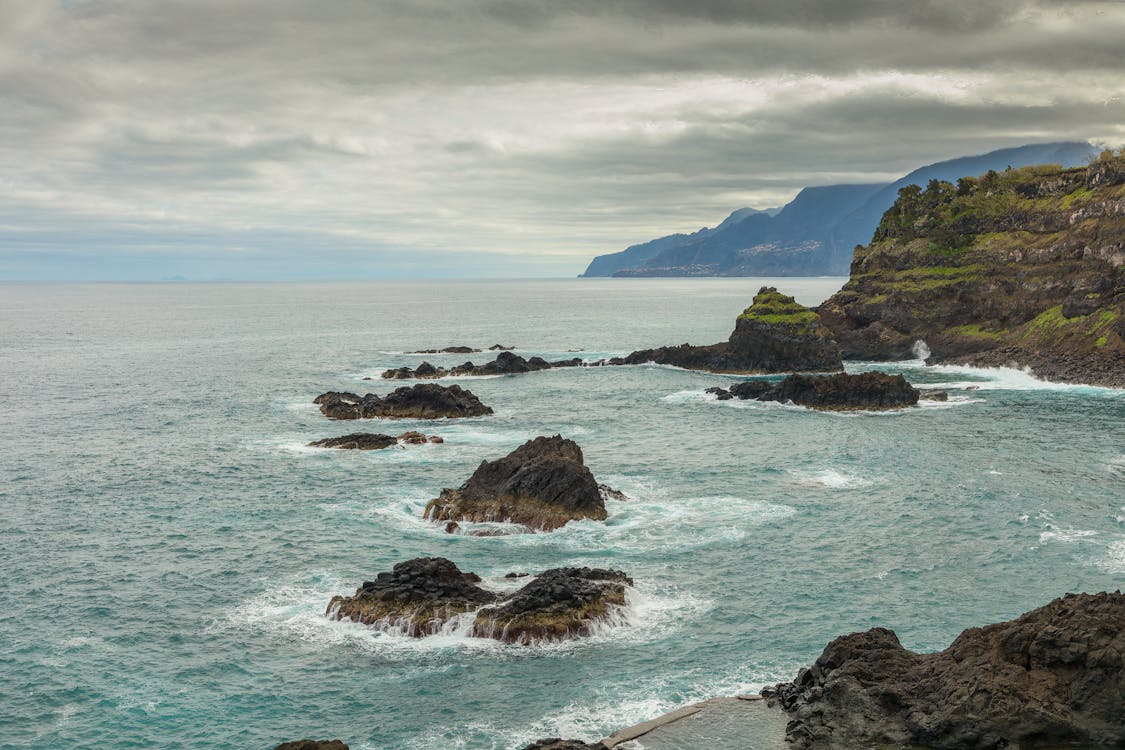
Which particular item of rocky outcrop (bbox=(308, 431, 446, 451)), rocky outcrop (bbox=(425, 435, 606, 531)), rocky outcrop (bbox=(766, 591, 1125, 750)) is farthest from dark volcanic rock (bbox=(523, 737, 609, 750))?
rocky outcrop (bbox=(308, 431, 446, 451))

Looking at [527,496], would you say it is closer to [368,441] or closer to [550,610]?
[550,610]

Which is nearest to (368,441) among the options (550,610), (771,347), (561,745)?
(550,610)

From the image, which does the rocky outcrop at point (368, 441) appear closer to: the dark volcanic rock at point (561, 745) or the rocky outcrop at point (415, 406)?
the rocky outcrop at point (415, 406)

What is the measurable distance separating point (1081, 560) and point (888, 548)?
32.5 feet

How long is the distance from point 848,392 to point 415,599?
7232 centimetres

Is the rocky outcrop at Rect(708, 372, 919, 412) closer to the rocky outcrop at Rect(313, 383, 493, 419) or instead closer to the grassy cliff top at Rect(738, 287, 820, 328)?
the grassy cliff top at Rect(738, 287, 820, 328)

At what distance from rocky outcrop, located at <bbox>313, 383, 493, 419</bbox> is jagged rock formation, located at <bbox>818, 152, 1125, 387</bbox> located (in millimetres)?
74669

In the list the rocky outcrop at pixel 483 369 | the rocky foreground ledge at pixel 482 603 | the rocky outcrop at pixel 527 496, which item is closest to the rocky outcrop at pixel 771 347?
the rocky outcrop at pixel 483 369

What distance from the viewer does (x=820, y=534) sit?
185 ft

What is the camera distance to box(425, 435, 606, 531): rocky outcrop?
195ft

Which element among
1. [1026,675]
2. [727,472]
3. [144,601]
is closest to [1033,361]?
[727,472]

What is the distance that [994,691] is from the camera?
28969 millimetres

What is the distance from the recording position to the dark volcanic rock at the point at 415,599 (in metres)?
42.9

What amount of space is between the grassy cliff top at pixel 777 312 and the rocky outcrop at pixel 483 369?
28.7 m
